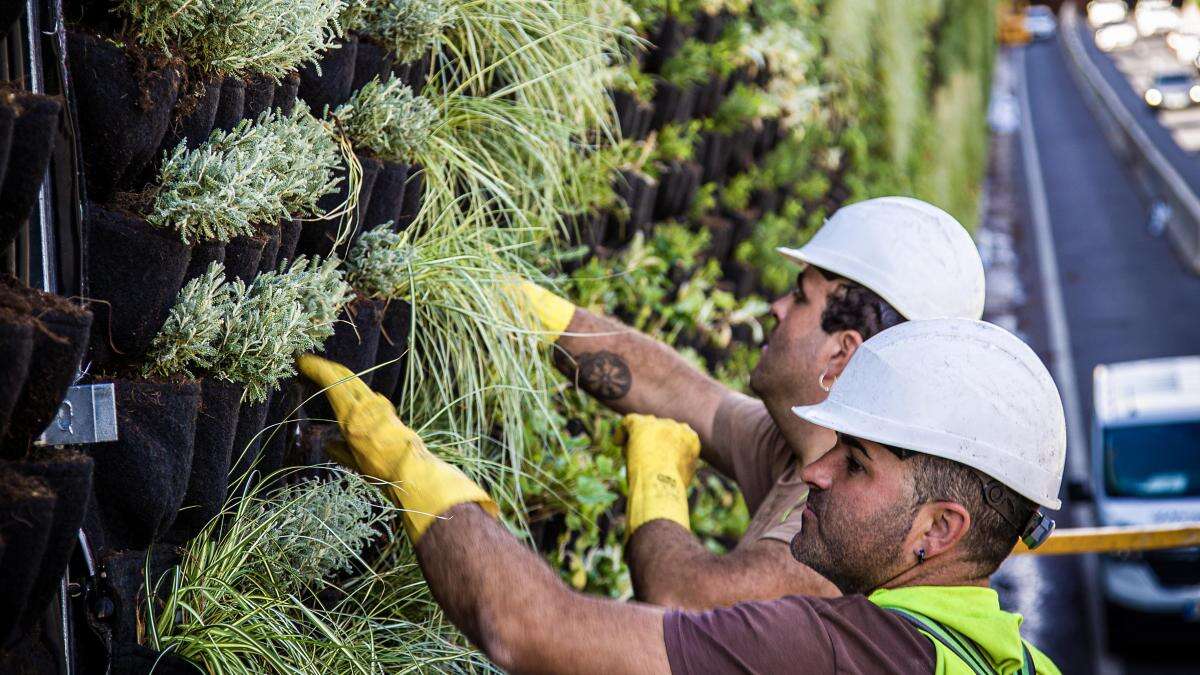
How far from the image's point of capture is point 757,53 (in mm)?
5074

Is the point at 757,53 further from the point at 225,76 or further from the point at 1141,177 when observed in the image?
the point at 1141,177

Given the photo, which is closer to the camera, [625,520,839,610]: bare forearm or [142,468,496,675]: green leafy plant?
[142,468,496,675]: green leafy plant

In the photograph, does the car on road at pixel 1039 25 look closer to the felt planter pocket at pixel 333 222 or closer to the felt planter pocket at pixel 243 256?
the felt planter pocket at pixel 333 222

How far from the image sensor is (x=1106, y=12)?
52.1 metres

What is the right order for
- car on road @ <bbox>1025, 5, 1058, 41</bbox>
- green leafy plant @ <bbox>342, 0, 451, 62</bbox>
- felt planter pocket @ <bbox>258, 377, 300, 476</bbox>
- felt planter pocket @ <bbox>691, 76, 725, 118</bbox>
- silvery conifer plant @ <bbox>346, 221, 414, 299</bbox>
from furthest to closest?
car on road @ <bbox>1025, 5, 1058, 41</bbox>, felt planter pocket @ <bbox>691, 76, 725, 118</bbox>, green leafy plant @ <bbox>342, 0, 451, 62</bbox>, silvery conifer plant @ <bbox>346, 221, 414, 299</bbox>, felt planter pocket @ <bbox>258, 377, 300, 476</bbox>

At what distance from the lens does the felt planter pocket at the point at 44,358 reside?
1660 mm

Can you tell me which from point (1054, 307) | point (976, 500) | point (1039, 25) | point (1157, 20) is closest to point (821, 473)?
point (976, 500)

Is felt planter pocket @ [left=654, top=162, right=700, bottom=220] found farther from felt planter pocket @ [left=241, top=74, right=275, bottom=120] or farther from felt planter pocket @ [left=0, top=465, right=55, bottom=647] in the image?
felt planter pocket @ [left=0, top=465, right=55, bottom=647]

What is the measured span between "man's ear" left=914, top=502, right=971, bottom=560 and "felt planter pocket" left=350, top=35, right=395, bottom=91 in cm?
148

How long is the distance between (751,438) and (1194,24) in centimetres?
4584

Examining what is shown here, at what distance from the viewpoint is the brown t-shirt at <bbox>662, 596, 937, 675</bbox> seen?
6.37ft

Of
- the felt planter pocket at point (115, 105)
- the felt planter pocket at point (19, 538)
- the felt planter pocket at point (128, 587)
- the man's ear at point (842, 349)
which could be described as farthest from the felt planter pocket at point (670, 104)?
the felt planter pocket at point (19, 538)

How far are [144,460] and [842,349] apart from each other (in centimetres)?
165

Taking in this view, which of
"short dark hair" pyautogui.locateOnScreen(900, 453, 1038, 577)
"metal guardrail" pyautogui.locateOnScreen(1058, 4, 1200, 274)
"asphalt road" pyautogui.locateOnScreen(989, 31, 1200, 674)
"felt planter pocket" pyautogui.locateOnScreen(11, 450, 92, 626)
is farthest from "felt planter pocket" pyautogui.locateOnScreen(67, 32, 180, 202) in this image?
"metal guardrail" pyautogui.locateOnScreen(1058, 4, 1200, 274)
